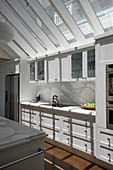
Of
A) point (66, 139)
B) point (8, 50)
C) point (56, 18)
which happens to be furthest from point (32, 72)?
point (66, 139)

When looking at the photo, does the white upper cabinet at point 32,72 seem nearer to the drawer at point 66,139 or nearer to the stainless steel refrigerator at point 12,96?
the stainless steel refrigerator at point 12,96

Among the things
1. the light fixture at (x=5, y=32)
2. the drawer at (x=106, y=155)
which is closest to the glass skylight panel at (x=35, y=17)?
the light fixture at (x=5, y=32)

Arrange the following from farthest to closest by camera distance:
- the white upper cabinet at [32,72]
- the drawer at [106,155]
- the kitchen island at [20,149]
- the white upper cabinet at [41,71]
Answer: the white upper cabinet at [32,72]
the white upper cabinet at [41,71]
the drawer at [106,155]
the kitchen island at [20,149]

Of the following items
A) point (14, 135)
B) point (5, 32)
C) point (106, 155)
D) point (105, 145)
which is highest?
point (5, 32)

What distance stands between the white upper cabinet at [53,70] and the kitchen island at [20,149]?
2.52 meters

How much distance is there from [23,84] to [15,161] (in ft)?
12.2

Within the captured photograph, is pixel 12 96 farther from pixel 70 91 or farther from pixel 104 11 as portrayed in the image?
pixel 104 11

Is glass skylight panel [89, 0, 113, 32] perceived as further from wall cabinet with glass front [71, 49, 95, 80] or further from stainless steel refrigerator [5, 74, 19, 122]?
stainless steel refrigerator [5, 74, 19, 122]

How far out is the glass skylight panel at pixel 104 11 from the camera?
8.98 ft

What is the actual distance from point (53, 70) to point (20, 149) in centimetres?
289

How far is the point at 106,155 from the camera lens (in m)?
2.51

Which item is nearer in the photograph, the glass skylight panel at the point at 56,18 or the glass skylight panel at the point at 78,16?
the glass skylight panel at the point at 78,16

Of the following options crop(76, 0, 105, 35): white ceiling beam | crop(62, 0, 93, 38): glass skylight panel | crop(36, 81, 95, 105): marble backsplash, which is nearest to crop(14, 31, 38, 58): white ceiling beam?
crop(36, 81, 95, 105): marble backsplash

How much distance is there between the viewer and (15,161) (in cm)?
121
